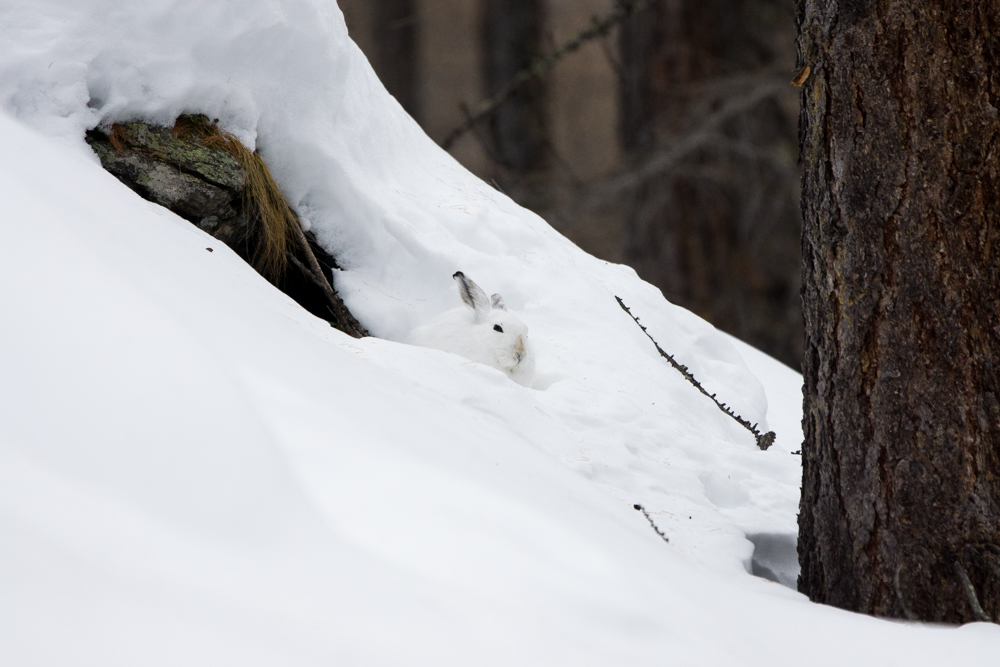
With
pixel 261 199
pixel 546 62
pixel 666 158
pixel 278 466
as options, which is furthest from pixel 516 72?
pixel 278 466

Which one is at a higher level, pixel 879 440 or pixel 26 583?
pixel 879 440

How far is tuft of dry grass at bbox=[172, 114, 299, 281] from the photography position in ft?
11.6

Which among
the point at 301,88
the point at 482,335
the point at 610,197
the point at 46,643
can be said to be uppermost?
the point at 610,197

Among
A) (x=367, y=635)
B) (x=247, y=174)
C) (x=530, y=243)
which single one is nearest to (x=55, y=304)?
(x=367, y=635)

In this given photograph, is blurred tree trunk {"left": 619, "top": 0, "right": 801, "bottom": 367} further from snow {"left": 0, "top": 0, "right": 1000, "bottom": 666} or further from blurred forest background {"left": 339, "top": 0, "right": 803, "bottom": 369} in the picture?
snow {"left": 0, "top": 0, "right": 1000, "bottom": 666}

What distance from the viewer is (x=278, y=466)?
183 centimetres

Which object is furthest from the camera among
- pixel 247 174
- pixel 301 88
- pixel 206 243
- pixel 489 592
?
pixel 301 88

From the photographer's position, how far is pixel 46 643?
4.38 ft

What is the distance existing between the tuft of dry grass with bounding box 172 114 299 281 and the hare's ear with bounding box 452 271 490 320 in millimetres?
799

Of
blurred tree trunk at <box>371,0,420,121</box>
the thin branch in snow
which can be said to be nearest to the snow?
the thin branch in snow

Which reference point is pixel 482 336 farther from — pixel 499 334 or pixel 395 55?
pixel 395 55

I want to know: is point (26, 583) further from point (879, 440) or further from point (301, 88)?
point (301, 88)

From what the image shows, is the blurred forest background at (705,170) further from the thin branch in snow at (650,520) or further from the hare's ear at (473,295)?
the thin branch in snow at (650,520)

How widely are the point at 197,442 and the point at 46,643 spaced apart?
0.51 metres
